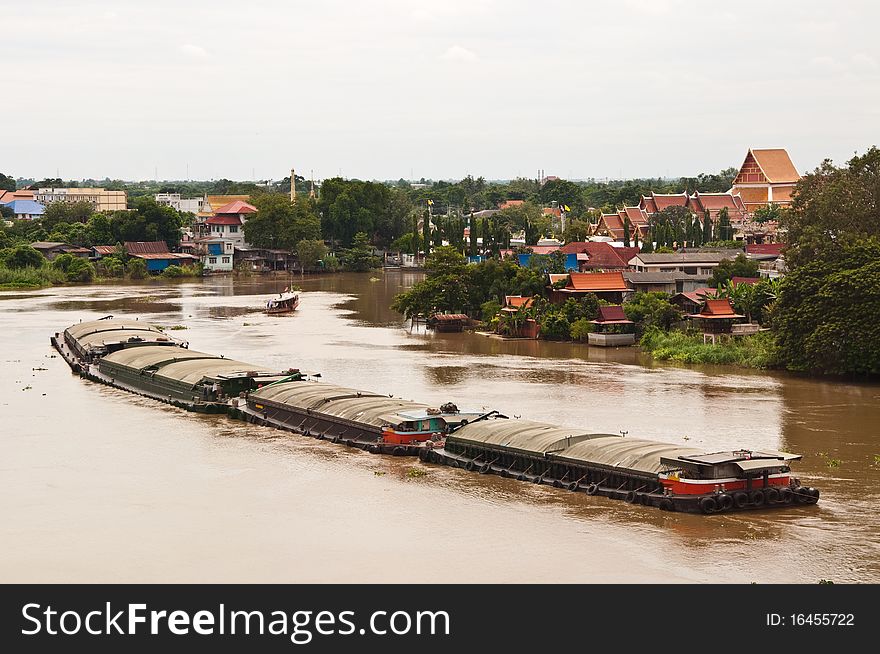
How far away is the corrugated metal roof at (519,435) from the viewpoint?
66.4 feet

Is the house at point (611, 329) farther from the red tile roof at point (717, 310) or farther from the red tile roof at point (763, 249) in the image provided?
the red tile roof at point (763, 249)

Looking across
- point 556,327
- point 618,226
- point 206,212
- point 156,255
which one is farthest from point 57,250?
point 556,327

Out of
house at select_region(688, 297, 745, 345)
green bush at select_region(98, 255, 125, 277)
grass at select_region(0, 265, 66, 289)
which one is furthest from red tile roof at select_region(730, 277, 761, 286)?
green bush at select_region(98, 255, 125, 277)

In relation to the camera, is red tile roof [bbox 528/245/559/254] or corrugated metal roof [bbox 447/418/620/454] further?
red tile roof [bbox 528/245/559/254]

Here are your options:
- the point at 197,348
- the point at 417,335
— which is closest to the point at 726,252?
the point at 417,335

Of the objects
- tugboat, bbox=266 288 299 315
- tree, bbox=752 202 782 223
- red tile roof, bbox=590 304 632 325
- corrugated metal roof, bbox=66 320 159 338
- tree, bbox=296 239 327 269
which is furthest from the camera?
tree, bbox=296 239 327 269

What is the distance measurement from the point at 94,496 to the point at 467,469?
6.39m

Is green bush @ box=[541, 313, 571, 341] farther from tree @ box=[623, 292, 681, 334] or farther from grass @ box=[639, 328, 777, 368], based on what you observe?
grass @ box=[639, 328, 777, 368]

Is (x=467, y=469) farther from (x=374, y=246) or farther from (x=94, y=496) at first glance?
(x=374, y=246)

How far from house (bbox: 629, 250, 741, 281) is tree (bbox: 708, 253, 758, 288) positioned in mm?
1175

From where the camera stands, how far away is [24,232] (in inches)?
3231

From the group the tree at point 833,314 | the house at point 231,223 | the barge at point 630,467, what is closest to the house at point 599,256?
the tree at point 833,314

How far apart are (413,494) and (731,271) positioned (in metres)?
28.9

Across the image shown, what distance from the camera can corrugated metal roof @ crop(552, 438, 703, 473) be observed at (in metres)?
18.8
